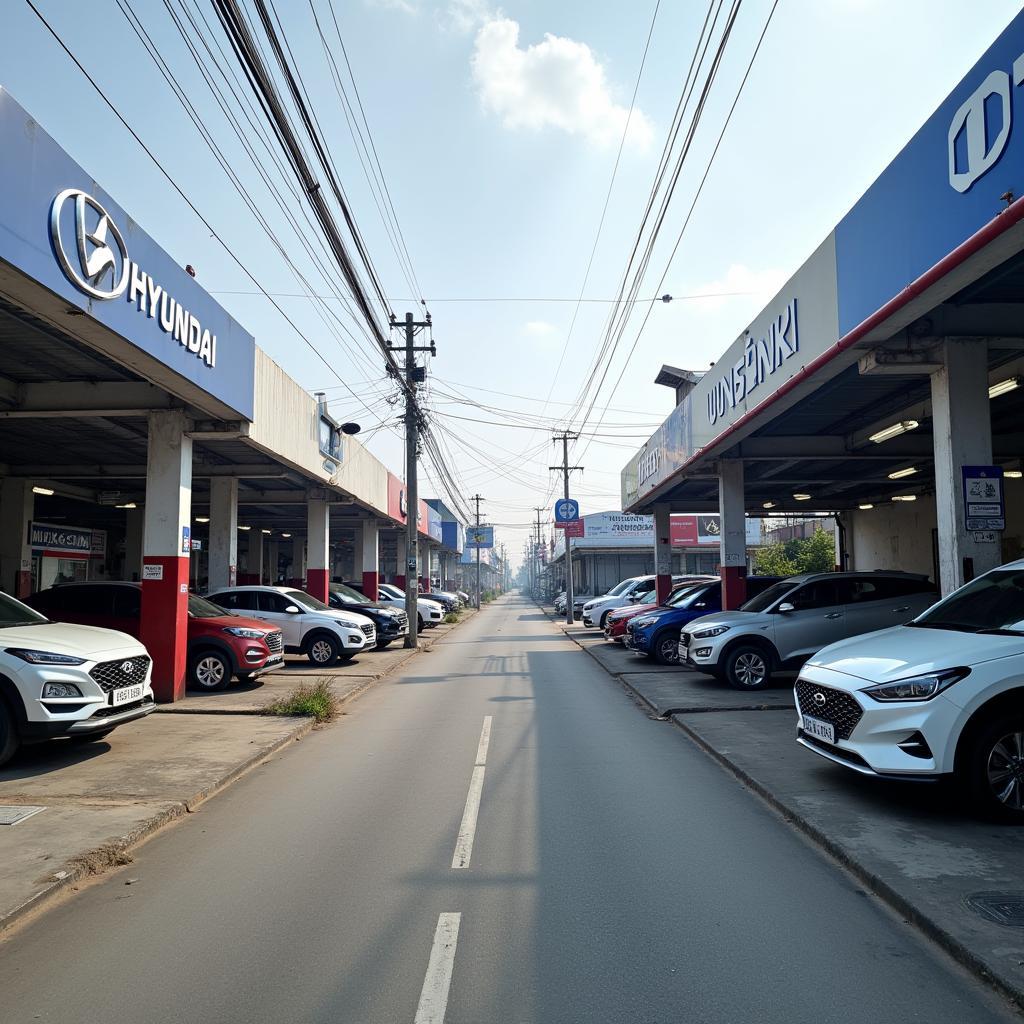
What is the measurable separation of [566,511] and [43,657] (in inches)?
1078

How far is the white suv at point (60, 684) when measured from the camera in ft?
25.4

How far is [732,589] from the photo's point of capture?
17766mm

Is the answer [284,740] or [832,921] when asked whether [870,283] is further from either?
[284,740]

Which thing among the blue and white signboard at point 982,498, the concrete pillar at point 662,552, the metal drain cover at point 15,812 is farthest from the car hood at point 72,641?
the concrete pillar at point 662,552

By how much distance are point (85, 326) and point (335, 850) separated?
5881 millimetres

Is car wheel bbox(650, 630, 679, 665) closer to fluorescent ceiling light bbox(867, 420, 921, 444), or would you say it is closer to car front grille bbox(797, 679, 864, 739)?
fluorescent ceiling light bbox(867, 420, 921, 444)

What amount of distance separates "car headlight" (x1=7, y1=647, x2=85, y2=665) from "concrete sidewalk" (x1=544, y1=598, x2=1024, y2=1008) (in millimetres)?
6317

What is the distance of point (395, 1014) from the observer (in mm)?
3529

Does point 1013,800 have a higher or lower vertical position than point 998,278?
lower

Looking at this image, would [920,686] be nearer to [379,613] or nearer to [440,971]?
[440,971]

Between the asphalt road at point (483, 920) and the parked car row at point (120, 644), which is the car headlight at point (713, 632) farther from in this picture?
the parked car row at point (120, 644)

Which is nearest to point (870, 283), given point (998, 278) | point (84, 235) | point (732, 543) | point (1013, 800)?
point (998, 278)

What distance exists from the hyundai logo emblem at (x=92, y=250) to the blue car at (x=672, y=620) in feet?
39.0

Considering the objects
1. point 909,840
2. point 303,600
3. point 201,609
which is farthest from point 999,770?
point 303,600
